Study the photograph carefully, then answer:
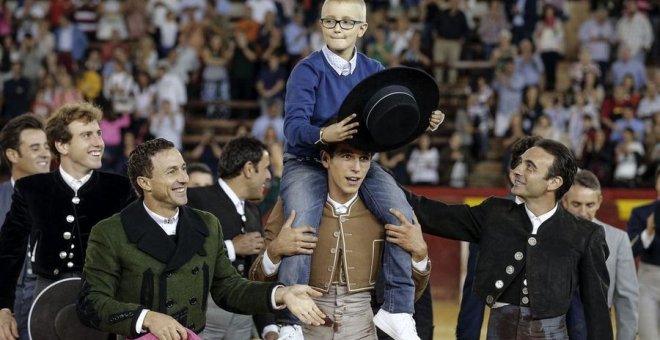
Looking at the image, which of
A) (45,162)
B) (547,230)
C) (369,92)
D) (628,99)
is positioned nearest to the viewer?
(369,92)

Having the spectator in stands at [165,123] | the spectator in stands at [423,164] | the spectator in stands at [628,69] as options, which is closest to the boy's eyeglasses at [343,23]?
the spectator in stands at [423,164]

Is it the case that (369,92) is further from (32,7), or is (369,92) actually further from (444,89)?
(32,7)

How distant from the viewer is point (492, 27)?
1536 centimetres

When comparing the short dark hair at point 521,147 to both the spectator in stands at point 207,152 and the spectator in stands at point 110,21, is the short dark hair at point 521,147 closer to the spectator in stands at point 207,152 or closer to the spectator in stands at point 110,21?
the spectator in stands at point 207,152

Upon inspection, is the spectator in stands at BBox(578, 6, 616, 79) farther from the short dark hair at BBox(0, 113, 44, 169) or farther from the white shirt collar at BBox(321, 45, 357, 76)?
the white shirt collar at BBox(321, 45, 357, 76)

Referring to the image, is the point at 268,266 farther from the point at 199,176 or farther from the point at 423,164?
the point at 423,164

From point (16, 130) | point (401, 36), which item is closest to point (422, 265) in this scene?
point (16, 130)

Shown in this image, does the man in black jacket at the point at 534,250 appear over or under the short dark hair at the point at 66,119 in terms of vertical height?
under

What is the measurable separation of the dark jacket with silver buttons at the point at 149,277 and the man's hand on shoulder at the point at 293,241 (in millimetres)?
159

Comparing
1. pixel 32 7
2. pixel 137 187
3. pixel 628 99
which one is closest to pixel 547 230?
pixel 137 187

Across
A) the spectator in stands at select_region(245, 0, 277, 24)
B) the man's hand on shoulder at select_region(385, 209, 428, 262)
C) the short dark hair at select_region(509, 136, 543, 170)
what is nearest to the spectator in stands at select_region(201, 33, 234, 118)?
the spectator in stands at select_region(245, 0, 277, 24)

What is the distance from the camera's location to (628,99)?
13594mm

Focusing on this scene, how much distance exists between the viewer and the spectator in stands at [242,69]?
50.1 ft

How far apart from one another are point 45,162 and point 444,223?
8.74 feet
